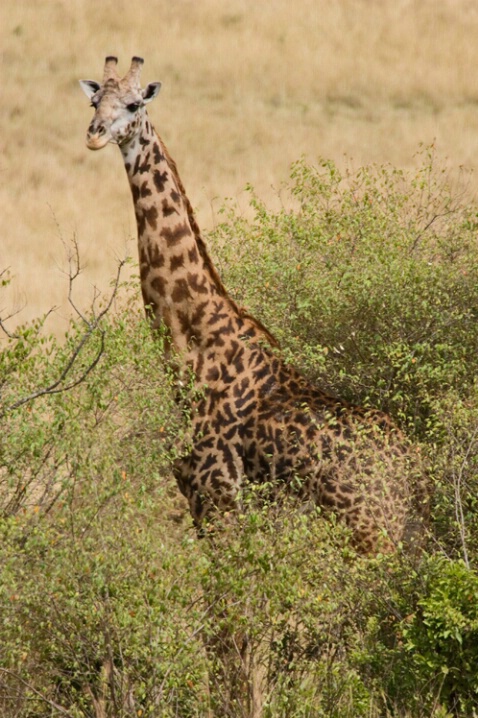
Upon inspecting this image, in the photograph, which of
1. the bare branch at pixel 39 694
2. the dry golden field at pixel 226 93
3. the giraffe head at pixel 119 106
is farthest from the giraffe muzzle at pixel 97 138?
the dry golden field at pixel 226 93

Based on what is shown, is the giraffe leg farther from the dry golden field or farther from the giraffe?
the dry golden field

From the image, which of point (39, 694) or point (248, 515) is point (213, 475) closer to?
point (248, 515)

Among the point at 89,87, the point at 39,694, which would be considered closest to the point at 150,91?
the point at 89,87

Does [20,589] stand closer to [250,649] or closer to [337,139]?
[250,649]

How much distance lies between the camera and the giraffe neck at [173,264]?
10.0 m

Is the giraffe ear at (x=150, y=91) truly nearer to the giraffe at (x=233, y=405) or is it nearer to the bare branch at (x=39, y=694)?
the giraffe at (x=233, y=405)

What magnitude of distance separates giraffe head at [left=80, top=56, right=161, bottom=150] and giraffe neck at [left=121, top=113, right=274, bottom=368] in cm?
12

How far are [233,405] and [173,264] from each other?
1150 millimetres

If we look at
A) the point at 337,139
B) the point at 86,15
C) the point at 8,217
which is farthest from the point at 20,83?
the point at 8,217

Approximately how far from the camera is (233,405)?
32.2ft

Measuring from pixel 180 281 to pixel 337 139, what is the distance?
23799 millimetres

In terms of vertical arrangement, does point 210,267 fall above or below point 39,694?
above

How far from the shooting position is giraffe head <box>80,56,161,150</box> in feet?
32.2

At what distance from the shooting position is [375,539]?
31.4 ft
